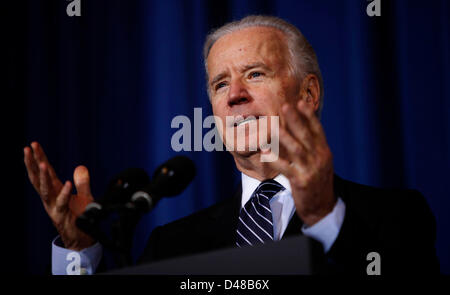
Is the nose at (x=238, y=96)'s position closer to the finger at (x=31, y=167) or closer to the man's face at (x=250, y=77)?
the man's face at (x=250, y=77)

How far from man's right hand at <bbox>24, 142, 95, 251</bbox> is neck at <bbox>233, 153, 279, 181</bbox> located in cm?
52

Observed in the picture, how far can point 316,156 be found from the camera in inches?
38.7

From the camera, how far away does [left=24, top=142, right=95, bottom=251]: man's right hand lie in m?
1.20

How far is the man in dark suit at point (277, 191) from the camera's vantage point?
0.99 metres

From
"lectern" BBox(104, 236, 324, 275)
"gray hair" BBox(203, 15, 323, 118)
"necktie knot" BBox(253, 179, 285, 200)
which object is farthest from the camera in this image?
Result: "gray hair" BBox(203, 15, 323, 118)

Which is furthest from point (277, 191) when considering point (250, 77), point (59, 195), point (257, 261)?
point (257, 261)

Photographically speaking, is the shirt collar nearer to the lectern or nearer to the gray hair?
the gray hair

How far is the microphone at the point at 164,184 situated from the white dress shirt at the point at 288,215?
0.27 meters

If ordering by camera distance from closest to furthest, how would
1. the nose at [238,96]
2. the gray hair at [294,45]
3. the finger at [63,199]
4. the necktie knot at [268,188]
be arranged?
1. the finger at [63,199]
2. the necktie knot at [268,188]
3. the nose at [238,96]
4. the gray hair at [294,45]

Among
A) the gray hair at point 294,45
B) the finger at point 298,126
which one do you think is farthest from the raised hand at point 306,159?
the gray hair at point 294,45

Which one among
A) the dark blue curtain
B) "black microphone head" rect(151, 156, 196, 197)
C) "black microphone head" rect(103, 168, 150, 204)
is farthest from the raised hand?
the dark blue curtain

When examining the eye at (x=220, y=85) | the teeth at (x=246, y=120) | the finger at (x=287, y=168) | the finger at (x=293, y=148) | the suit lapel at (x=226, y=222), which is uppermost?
the eye at (x=220, y=85)

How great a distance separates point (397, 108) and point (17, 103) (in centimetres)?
156
